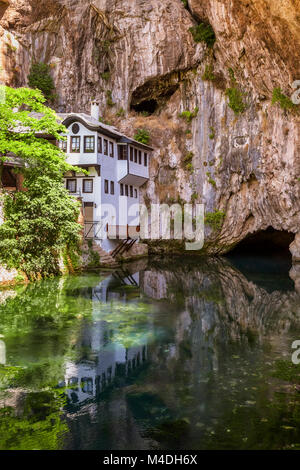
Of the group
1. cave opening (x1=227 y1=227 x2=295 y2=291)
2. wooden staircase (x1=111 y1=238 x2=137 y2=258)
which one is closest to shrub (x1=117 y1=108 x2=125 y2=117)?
wooden staircase (x1=111 y1=238 x2=137 y2=258)

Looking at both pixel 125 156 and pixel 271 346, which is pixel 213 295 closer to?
pixel 271 346

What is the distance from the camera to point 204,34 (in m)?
43.2

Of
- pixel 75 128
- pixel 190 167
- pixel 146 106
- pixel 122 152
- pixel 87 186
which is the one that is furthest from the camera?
pixel 146 106

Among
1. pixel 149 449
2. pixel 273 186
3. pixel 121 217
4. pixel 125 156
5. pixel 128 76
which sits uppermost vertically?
pixel 128 76

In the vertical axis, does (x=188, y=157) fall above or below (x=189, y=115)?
below

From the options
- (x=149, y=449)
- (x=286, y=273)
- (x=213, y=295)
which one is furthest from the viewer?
(x=286, y=273)

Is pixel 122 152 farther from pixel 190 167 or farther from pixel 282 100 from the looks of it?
pixel 282 100

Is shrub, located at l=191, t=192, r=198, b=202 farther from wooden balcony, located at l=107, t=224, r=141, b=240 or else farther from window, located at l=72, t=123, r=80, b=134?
window, located at l=72, t=123, r=80, b=134

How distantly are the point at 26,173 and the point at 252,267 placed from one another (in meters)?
20.4

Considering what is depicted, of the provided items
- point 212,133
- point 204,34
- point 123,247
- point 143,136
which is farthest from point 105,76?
point 123,247

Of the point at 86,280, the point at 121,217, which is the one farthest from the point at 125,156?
the point at 86,280

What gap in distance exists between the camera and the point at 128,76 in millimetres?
47125

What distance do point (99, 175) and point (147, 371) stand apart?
1065 inches

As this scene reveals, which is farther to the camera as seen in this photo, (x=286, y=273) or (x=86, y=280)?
(x=286, y=273)
